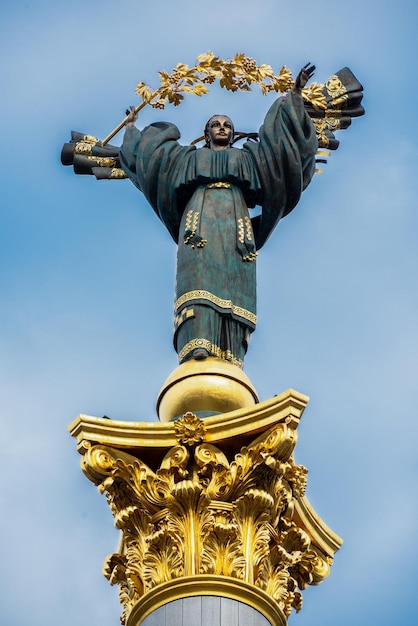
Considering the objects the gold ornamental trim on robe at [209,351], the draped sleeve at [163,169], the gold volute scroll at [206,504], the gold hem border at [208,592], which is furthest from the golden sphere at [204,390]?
the draped sleeve at [163,169]

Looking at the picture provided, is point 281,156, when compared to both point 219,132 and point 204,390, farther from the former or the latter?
point 204,390

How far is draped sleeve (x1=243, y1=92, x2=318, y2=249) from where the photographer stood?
21.3m

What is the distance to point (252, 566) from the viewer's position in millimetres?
17062

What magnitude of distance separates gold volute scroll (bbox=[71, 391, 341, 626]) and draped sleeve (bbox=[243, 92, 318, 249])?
4514 millimetres

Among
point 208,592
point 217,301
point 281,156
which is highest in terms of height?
point 281,156

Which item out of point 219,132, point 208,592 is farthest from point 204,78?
point 208,592

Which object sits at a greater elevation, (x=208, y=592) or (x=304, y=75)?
(x=304, y=75)

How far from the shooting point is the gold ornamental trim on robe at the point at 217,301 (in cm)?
1969

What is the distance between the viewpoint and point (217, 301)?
64.7ft

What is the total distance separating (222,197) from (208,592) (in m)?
5.96

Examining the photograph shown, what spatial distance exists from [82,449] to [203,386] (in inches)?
64.6

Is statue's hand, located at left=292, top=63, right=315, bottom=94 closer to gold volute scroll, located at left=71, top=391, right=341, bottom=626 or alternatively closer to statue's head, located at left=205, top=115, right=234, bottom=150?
statue's head, located at left=205, top=115, right=234, bottom=150

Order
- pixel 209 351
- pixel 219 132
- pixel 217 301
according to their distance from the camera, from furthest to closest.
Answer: pixel 219 132 < pixel 217 301 < pixel 209 351

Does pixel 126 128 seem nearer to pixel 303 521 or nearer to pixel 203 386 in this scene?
pixel 203 386
